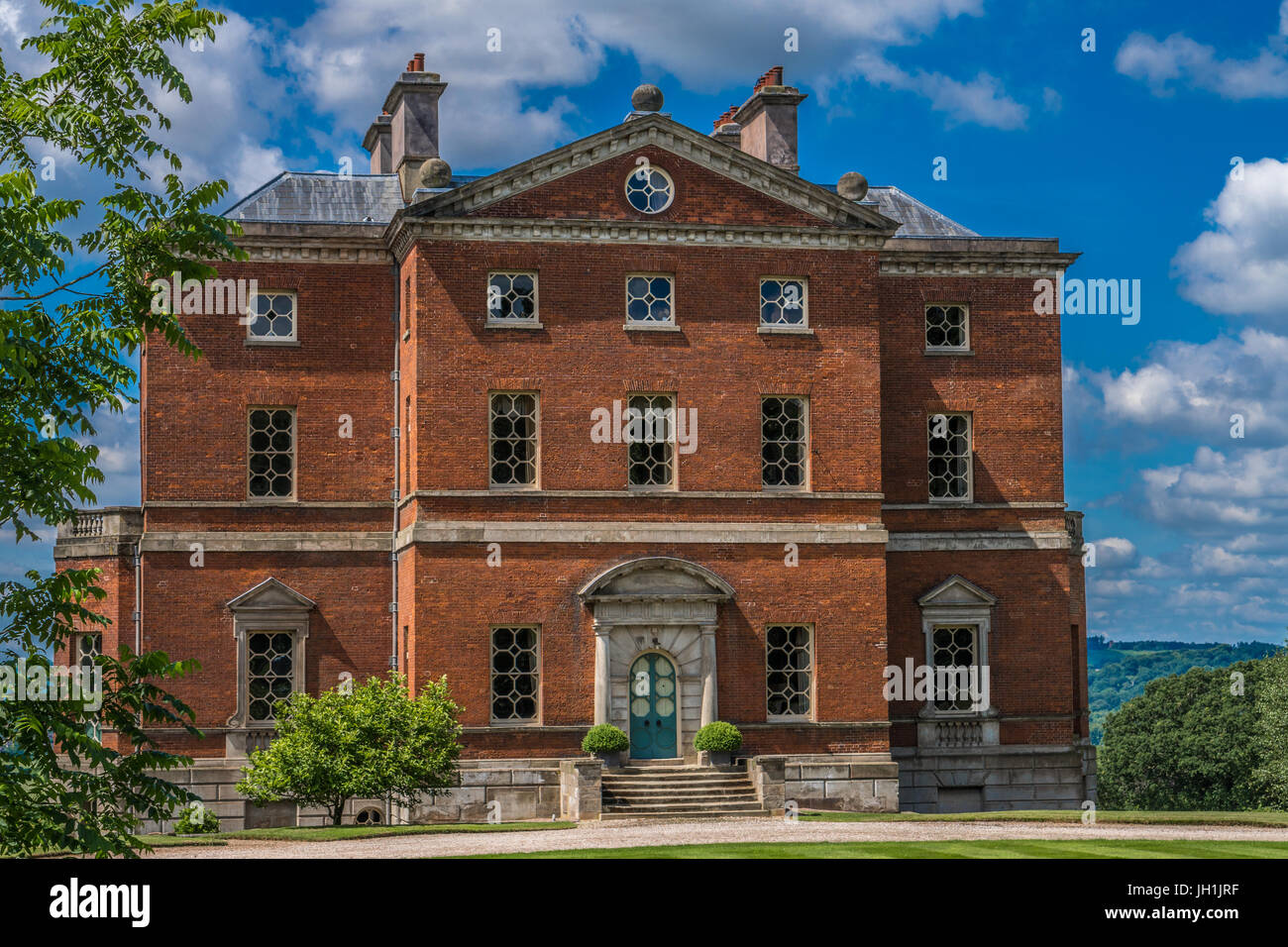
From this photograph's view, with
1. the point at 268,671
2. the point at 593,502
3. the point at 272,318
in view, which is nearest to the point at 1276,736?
the point at 593,502

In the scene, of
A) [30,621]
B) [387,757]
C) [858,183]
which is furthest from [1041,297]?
[30,621]

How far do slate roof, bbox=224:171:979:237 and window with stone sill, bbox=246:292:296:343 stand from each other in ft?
7.96

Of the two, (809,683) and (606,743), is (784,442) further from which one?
(606,743)

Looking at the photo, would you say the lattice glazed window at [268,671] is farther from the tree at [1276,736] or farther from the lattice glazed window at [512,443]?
the tree at [1276,736]

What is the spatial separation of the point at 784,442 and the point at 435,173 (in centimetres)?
986

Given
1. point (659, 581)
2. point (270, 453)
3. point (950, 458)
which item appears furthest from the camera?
point (950, 458)

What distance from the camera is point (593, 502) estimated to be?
3494 centimetres

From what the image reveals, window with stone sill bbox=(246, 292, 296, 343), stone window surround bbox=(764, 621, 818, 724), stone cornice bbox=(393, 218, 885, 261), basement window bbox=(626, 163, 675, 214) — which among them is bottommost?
stone window surround bbox=(764, 621, 818, 724)

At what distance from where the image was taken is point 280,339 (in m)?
36.6

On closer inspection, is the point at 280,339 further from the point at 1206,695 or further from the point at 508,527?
the point at 1206,695

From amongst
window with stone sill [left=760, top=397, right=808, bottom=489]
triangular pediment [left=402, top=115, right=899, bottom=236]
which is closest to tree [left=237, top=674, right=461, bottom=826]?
window with stone sill [left=760, top=397, right=808, bottom=489]

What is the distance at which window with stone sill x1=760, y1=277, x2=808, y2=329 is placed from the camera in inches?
1427

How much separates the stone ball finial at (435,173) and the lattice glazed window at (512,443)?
200 inches

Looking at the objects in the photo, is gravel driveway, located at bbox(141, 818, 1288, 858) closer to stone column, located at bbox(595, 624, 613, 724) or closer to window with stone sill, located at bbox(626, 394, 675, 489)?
stone column, located at bbox(595, 624, 613, 724)
